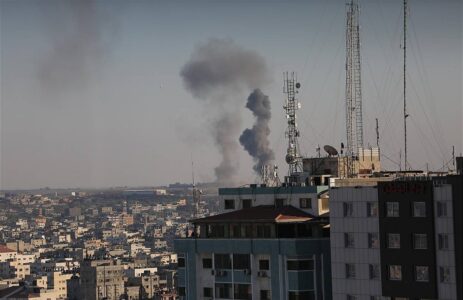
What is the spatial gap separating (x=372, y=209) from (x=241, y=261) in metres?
7.63

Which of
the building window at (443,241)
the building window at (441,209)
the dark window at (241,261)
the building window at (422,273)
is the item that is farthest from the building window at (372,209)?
the dark window at (241,261)

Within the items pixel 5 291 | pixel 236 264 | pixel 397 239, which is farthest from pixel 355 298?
pixel 5 291

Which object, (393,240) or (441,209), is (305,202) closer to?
(393,240)

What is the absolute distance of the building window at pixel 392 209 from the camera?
168 feet

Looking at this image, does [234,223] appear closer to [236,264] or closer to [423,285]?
[236,264]

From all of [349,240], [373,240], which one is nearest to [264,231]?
[349,240]

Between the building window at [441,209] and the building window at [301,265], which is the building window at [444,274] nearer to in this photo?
the building window at [441,209]

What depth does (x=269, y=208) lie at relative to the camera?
59.5 meters

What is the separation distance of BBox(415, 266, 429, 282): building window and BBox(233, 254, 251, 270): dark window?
9119 mm

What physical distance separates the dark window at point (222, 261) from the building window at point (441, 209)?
11321 millimetres

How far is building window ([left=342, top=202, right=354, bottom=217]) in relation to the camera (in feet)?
174

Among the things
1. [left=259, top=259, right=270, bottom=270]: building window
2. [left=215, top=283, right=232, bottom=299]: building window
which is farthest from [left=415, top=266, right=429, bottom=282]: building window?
[left=215, top=283, right=232, bottom=299]: building window

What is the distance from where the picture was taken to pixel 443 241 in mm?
A: 49688

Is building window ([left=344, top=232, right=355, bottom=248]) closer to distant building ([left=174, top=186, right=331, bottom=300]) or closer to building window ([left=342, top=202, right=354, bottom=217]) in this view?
building window ([left=342, top=202, right=354, bottom=217])
